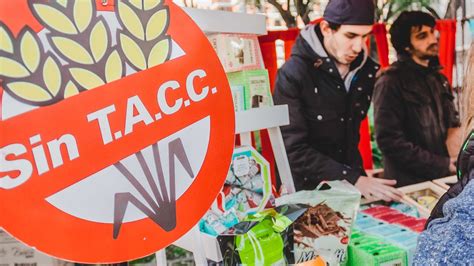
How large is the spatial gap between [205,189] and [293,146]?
33.1 inches

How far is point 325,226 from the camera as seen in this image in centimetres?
157

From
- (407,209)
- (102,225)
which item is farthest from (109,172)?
(407,209)

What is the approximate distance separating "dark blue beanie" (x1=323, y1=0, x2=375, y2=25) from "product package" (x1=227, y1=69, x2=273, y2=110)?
0.59 meters

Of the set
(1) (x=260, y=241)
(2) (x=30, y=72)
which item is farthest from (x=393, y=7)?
(2) (x=30, y=72)

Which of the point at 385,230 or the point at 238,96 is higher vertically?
the point at 238,96

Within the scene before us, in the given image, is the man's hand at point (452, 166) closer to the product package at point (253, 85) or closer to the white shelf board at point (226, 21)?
the product package at point (253, 85)

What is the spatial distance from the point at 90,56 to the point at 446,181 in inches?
80.1

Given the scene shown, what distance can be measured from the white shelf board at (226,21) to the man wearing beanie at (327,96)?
0.43 metres

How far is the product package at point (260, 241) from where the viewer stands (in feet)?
4.44

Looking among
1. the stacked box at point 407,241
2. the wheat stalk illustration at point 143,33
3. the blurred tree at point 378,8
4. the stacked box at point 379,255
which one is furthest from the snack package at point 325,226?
the blurred tree at point 378,8

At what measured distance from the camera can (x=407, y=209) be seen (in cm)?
216

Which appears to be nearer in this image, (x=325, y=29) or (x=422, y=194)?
(x=325, y=29)

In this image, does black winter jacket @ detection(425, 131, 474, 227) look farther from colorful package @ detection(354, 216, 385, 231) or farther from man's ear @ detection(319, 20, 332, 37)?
man's ear @ detection(319, 20, 332, 37)

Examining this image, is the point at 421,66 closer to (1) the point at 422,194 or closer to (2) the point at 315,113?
(1) the point at 422,194
